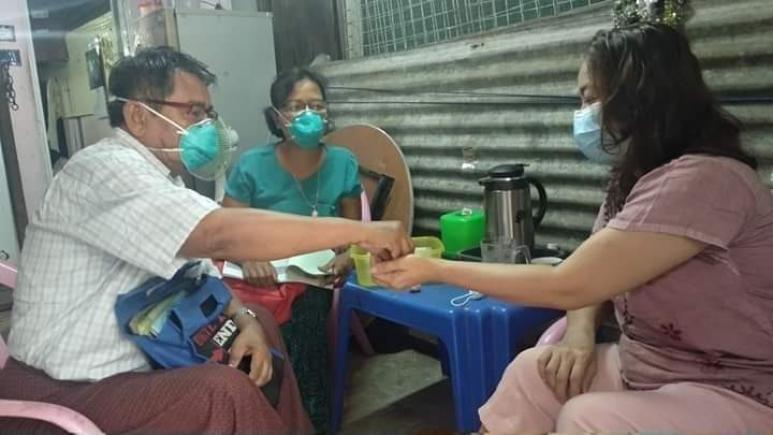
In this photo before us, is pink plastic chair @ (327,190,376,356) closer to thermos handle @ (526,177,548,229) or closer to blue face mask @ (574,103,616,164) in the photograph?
thermos handle @ (526,177,548,229)

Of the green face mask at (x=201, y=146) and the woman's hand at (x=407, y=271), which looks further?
the green face mask at (x=201, y=146)

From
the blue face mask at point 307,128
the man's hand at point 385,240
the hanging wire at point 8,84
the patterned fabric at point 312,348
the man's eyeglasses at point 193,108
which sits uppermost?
the hanging wire at point 8,84

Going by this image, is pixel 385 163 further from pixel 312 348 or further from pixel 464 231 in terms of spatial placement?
pixel 312 348

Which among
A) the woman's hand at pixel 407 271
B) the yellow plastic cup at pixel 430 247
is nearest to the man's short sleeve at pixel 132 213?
the woman's hand at pixel 407 271

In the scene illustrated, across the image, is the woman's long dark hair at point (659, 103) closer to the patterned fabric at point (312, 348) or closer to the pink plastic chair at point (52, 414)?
the pink plastic chair at point (52, 414)

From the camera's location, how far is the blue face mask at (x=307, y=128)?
251 centimetres

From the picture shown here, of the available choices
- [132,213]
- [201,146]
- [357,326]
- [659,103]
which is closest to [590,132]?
[659,103]

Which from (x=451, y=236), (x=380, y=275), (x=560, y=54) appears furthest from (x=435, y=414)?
(x=560, y=54)

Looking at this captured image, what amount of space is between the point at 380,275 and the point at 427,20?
1.80 meters

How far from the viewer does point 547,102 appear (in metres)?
2.29

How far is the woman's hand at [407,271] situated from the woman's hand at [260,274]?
0.76 metres

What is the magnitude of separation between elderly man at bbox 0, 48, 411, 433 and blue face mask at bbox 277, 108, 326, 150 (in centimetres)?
100

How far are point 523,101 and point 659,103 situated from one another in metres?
1.13

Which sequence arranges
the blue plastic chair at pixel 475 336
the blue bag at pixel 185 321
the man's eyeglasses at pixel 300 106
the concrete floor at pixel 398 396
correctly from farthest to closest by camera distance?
the man's eyeglasses at pixel 300 106 < the concrete floor at pixel 398 396 < the blue plastic chair at pixel 475 336 < the blue bag at pixel 185 321
